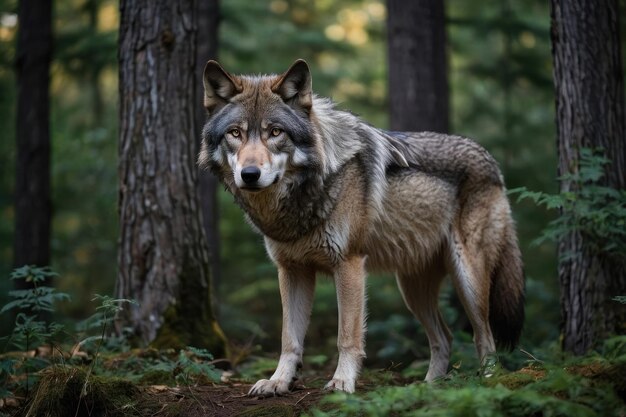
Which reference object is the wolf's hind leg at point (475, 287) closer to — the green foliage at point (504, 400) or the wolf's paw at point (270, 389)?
the wolf's paw at point (270, 389)

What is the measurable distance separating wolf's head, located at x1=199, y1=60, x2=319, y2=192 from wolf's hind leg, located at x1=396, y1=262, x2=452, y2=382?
2129mm

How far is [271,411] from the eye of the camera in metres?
4.40

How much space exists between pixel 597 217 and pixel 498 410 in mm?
2716

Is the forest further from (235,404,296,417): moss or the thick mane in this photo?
the thick mane

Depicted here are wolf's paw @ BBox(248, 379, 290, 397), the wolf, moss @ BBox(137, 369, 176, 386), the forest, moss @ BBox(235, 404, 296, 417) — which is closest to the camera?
moss @ BBox(235, 404, 296, 417)

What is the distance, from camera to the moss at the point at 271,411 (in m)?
4.35

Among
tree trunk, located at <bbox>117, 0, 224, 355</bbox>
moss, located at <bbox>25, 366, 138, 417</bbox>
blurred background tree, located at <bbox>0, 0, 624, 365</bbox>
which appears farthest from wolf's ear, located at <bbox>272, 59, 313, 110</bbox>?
blurred background tree, located at <bbox>0, 0, 624, 365</bbox>

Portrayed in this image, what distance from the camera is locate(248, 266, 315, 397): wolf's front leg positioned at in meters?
5.09

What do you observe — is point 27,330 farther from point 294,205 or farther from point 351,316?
point 351,316

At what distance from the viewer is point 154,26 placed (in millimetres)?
6406

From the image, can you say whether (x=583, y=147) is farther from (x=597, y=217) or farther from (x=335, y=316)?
(x=335, y=316)

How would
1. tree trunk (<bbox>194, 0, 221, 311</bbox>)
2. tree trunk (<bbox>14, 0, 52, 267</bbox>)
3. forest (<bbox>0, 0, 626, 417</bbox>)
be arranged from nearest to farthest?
forest (<bbox>0, 0, 626, 417</bbox>) < tree trunk (<bbox>194, 0, 221, 311</bbox>) < tree trunk (<bbox>14, 0, 52, 267</bbox>)

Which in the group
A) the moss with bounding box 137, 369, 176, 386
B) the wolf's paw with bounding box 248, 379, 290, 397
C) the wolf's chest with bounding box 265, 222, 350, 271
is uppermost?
the wolf's chest with bounding box 265, 222, 350, 271

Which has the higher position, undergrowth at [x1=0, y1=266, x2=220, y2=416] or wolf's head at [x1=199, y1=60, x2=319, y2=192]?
wolf's head at [x1=199, y1=60, x2=319, y2=192]
